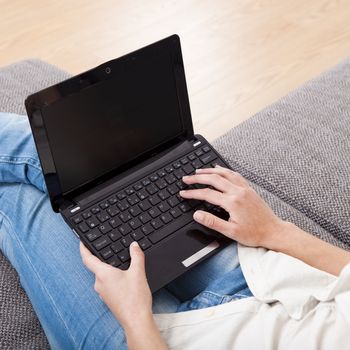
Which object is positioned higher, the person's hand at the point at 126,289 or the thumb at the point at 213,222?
the thumb at the point at 213,222

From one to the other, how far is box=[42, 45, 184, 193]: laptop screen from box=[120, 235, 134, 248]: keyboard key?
14 centimetres

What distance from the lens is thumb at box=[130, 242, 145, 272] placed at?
78 cm

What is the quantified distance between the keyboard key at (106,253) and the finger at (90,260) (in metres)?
0.02

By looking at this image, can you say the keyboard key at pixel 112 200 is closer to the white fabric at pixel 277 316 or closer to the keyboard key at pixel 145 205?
the keyboard key at pixel 145 205

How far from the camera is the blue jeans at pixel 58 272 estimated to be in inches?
31.7

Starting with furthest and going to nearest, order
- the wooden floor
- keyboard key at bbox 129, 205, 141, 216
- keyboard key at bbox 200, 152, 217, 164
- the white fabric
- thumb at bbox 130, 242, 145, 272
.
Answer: the wooden floor → keyboard key at bbox 200, 152, 217, 164 → keyboard key at bbox 129, 205, 141, 216 → thumb at bbox 130, 242, 145, 272 → the white fabric

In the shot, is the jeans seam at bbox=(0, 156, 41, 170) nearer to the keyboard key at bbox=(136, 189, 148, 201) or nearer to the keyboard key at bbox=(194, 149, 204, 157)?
the keyboard key at bbox=(136, 189, 148, 201)

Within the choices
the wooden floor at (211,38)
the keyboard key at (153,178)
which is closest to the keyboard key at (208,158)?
the keyboard key at (153,178)

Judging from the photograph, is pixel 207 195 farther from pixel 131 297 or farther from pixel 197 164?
pixel 131 297

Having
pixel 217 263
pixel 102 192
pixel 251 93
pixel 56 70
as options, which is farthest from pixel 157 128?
pixel 251 93

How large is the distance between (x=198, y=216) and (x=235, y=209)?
0.22 ft

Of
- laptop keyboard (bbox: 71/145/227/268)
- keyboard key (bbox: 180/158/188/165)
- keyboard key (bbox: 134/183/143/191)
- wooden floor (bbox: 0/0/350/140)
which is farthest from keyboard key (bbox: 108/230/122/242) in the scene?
wooden floor (bbox: 0/0/350/140)

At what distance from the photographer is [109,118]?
0.92 metres

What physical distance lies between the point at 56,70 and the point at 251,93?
0.73 meters
